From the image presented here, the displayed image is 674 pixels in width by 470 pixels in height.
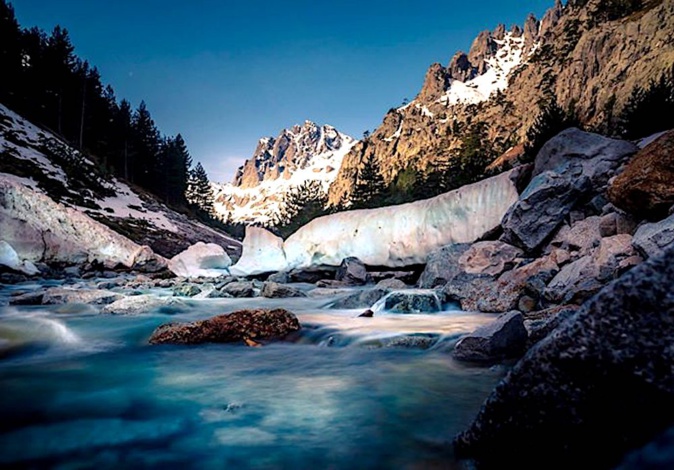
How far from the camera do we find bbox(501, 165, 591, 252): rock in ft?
23.1

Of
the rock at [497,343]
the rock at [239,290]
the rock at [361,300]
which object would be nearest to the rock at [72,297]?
the rock at [239,290]

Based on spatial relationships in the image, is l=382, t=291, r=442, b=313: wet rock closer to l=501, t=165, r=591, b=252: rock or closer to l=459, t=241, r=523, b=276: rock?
l=459, t=241, r=523, b=276: rock

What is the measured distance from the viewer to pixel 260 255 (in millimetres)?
14336

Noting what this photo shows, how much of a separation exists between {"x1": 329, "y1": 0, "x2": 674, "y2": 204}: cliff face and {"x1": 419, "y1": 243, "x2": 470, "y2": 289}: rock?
16.3 metres

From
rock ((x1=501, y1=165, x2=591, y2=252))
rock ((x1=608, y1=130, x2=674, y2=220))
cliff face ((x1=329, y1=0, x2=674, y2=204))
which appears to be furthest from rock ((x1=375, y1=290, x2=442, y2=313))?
cliff face ((x1=329, y1=0, x2=674, y2=204))

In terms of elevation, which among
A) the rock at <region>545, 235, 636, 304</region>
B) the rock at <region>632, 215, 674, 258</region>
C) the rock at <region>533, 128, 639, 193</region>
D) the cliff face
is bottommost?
the rock at <region>545, 235, 636, 304</region>

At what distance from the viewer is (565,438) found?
4.37 feet

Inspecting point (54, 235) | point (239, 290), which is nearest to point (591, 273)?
point (239, 290)

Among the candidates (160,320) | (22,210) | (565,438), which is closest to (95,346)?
(160,320)

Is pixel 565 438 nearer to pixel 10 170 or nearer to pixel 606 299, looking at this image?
pixel 606 299

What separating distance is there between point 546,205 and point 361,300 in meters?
3.80

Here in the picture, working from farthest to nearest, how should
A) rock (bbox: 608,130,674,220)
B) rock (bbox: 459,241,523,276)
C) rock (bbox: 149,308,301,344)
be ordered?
rock (bbox: 459,241,523,276), rock (bbox: 608,130,674,220), rock (bbox: 149,308,301,344)

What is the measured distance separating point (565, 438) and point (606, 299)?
0.49 m

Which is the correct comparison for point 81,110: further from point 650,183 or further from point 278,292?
point 650,183
